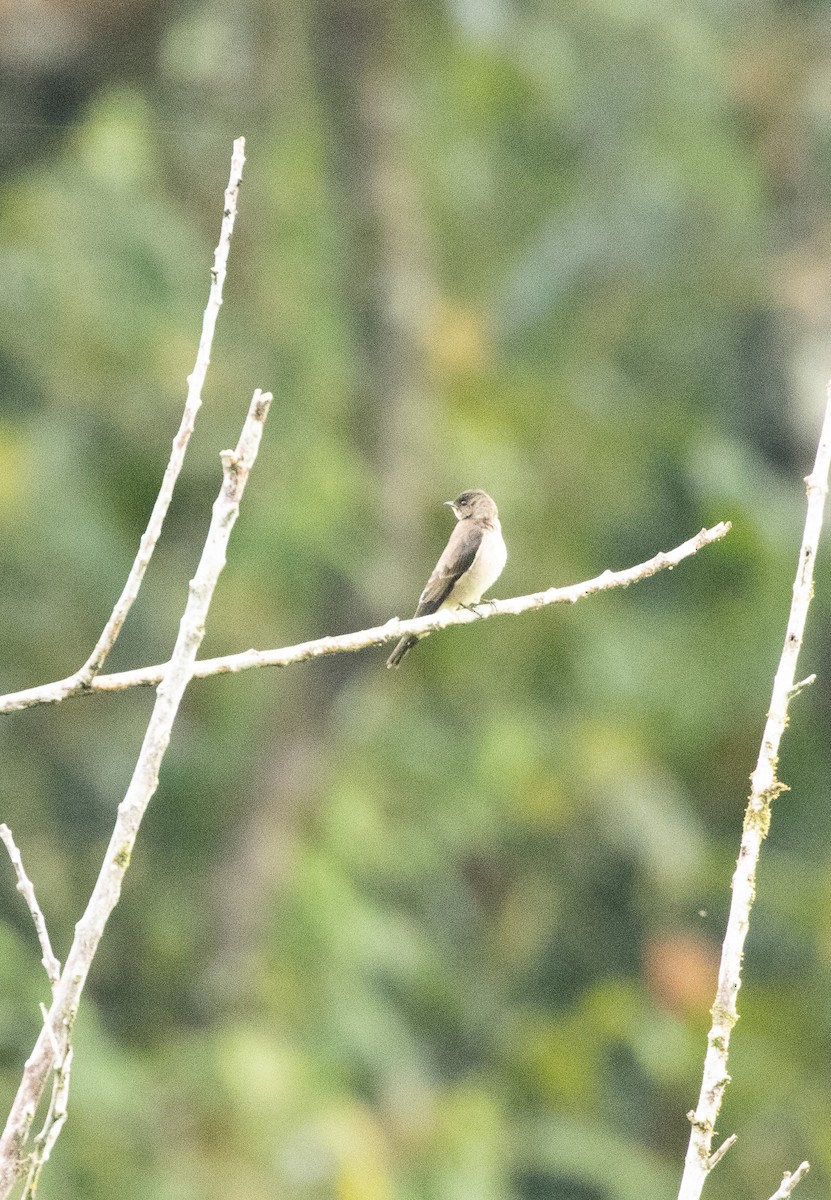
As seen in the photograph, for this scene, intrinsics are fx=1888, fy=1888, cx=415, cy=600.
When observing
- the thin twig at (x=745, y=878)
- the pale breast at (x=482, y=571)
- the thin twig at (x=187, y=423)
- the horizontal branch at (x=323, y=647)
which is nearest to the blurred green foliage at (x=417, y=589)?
the pale breast at (x=482, y=571)

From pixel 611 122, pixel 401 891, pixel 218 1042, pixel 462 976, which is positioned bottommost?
pixel 218 1042

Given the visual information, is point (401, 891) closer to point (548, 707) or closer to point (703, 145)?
point (548, 707)

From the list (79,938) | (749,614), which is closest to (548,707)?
(749,614)

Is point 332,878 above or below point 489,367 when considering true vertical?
below

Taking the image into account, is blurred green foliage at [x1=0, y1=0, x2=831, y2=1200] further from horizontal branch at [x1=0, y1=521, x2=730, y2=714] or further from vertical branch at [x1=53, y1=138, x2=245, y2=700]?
vertical branch at [x1=53, y1=138, x2=245, y2=700]

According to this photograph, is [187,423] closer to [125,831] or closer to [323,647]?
[125,831]

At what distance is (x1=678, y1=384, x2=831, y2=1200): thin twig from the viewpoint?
2.91 metres

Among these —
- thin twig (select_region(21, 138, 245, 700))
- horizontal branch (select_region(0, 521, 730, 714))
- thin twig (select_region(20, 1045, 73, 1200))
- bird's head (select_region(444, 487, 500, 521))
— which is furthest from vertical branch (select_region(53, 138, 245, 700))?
bird's head (select_region(444, 487, 500, 521))

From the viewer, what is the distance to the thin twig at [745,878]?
2.91 meters

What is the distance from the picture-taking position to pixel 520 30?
50.1ft

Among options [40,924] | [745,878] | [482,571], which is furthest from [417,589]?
[40,924]

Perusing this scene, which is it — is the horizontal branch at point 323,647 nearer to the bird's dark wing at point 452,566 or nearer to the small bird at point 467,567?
the small bird at point 467,567

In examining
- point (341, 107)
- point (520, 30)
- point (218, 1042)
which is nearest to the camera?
point (218, 1042)

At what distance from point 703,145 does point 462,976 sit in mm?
7600
